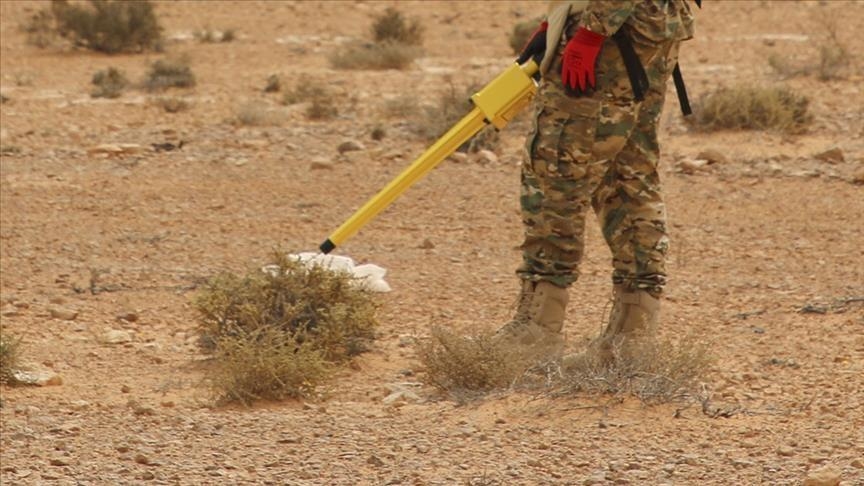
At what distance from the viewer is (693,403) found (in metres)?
5.09

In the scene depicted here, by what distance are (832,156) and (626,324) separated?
16.8 feet

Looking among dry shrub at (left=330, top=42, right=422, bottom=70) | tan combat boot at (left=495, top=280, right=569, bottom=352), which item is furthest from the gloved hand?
dry shrub at (left=330, top=42, right=422, bottom=70)

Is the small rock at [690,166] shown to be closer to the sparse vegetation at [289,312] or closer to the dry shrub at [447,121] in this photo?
the dry shrub at [447,121]

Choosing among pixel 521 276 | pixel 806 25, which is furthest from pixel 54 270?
pixel 806 25

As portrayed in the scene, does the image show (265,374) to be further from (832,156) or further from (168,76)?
(168,76)

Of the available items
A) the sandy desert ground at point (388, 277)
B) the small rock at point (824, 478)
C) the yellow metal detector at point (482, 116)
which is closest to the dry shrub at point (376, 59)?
the sandy desert ground at point (388, 277)

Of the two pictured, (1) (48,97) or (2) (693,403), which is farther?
(1) (48,97)

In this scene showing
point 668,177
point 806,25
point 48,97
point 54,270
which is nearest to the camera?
point 54,270

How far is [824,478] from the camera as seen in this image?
412cm

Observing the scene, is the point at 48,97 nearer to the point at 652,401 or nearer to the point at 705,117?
the point at 705,117

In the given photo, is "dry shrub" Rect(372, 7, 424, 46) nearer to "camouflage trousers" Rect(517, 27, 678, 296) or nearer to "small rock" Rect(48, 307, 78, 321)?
"small rock" Rect(48, 307, 78, 321)

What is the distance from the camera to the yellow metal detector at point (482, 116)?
5711 mm

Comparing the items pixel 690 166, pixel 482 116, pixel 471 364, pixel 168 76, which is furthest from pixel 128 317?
pixel 168 76

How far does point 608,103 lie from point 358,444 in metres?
1.39
